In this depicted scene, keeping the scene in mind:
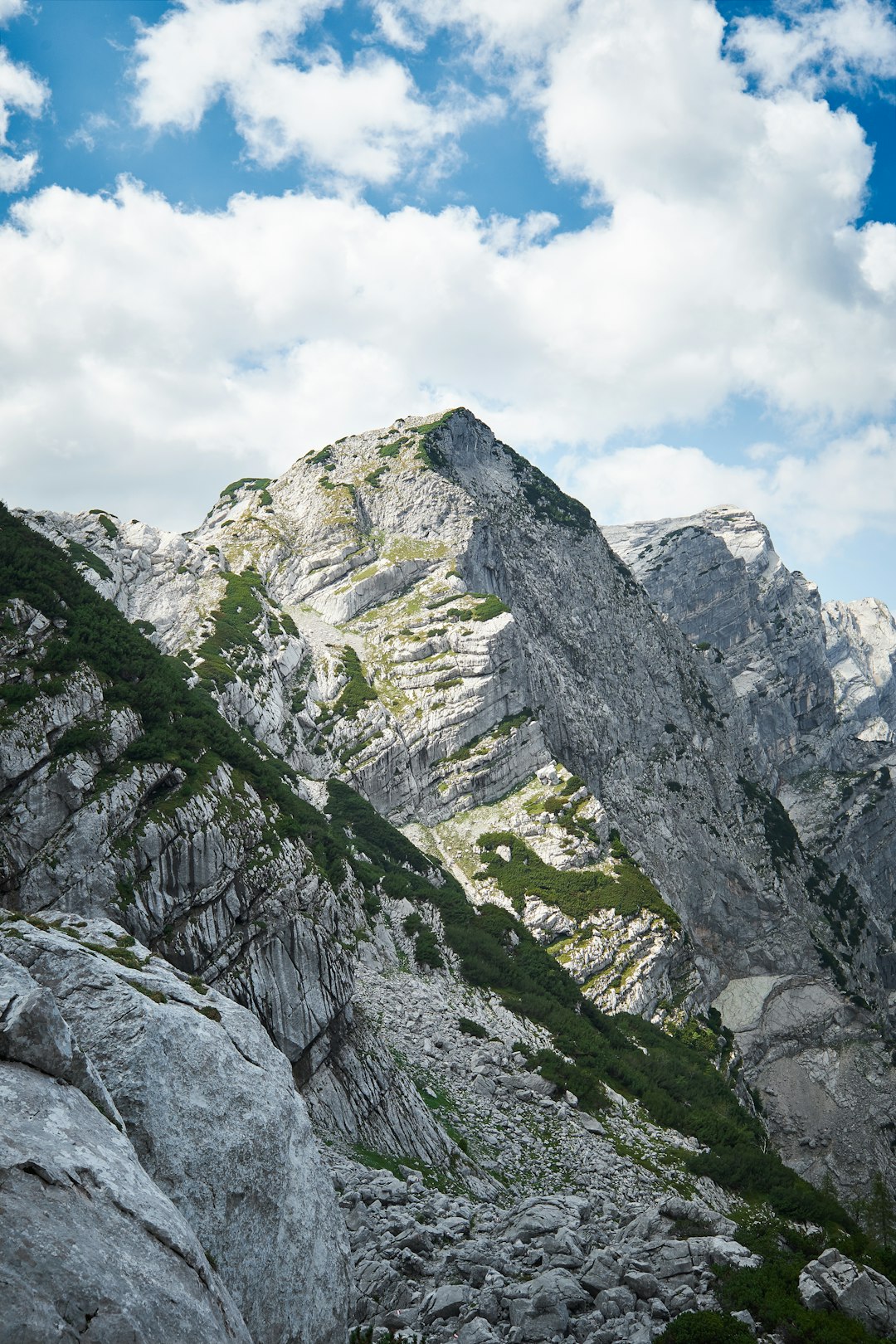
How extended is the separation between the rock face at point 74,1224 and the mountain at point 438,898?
0.34 m

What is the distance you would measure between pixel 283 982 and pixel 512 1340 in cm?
2063

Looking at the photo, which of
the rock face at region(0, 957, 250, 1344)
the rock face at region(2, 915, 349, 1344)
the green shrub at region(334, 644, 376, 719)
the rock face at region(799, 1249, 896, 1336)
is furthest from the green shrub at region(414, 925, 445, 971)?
the rock face at region(0, 957, 250, 1344)

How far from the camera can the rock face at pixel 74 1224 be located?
9820 millimetres

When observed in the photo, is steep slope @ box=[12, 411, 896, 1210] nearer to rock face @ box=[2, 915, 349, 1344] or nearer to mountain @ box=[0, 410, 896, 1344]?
mountain @ box=[0, 410, 896, 1344]

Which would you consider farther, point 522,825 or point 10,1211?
point 522,825

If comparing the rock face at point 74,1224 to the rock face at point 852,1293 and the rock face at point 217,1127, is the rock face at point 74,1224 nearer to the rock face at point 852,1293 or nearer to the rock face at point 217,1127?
the rock face at point 217,1127

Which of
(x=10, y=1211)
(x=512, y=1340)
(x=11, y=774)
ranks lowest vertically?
(x=512, y=1340)

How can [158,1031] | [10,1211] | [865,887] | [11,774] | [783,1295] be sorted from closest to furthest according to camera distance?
[10,1211] → [158,1031] → [783,1295] → [11,774] → [865,887]

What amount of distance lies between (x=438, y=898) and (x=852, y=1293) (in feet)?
190

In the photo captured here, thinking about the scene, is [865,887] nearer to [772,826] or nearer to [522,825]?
[772,826]

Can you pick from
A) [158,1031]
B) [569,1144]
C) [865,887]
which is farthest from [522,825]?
[865,887]

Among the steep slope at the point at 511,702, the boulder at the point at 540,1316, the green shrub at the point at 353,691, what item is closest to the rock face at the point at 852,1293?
the boulder at the point at 540,1316

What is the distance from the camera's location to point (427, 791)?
110 m

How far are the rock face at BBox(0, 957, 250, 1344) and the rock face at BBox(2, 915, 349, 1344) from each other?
7.15 ft
